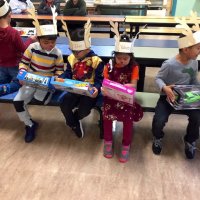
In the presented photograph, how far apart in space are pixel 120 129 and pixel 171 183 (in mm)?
736

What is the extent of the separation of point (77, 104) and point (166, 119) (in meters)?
0.73

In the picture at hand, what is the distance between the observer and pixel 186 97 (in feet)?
5.54

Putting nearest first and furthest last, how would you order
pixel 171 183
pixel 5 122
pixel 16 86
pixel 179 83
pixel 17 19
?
pixel 171 183 < pixel 179 83 < pixel 16 86 < pixel 5 122 < pixel 17 19

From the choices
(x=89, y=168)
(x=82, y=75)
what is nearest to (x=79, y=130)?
(x=89, y=168)

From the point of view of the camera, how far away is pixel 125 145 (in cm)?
191

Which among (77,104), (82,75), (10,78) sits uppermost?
(82,75)

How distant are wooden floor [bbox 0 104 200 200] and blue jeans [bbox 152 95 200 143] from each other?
8.1 inches

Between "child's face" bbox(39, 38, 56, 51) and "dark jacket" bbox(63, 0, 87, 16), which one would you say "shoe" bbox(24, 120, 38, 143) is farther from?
"dark jacket" bbox(63, 0, 87, 16)

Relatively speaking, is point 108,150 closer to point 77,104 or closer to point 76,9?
point 77,104

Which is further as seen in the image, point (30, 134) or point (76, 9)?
point (76, 9)

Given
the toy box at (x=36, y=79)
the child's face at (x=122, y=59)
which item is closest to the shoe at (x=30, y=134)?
the toy box at (x=36, y=79)

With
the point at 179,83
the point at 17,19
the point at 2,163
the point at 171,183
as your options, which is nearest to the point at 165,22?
the point at 179,83

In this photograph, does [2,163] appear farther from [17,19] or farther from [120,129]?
[17,19]

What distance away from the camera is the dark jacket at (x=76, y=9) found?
475 cm
